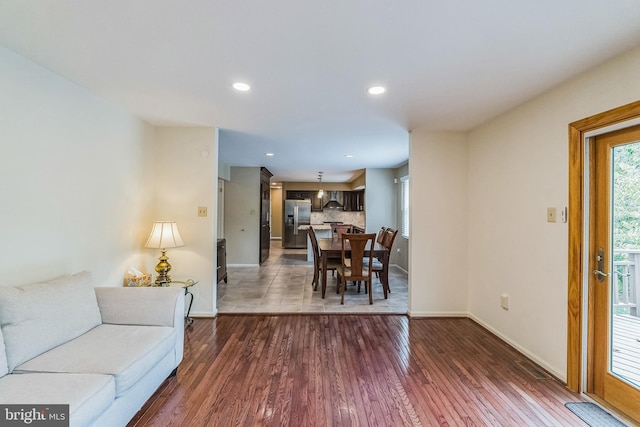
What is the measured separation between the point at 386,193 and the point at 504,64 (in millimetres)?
4973

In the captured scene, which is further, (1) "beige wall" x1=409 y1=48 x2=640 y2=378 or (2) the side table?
(2) the side table

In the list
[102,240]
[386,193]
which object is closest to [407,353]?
[102,240]

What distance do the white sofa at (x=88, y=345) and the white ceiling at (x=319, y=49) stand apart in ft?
5.29

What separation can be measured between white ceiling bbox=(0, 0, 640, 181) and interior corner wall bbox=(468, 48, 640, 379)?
7.4 inches

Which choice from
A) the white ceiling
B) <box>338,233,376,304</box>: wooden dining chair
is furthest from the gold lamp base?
<box>338,233,376,304</box>: wooden dining chair

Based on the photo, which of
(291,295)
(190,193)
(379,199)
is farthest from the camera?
(379,199)

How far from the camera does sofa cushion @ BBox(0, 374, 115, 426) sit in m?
1.33

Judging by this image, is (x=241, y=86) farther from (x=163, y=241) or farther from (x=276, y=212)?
(x=276, y=212)

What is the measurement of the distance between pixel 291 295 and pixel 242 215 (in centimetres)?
293

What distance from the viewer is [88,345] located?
1.83 meters

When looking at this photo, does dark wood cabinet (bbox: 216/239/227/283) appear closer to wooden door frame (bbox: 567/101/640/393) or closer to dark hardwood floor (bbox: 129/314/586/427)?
dark hardwood floor (bbox: 129/314/586/427)

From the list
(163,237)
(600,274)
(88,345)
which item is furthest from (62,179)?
(600,274)

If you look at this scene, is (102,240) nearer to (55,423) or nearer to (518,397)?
(55,423)

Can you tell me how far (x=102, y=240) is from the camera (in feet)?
8.91
